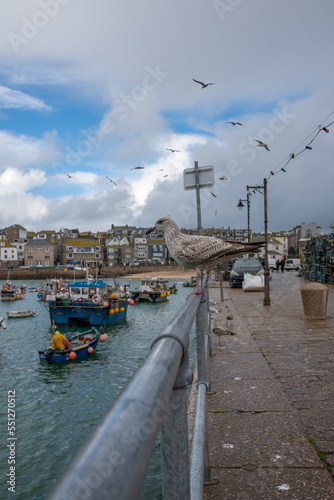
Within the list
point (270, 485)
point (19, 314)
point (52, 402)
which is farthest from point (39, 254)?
point (270, 485)

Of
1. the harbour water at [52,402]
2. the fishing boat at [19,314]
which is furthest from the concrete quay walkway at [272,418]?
the fishing boat at [19,314]

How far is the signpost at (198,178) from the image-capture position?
22.1 ft

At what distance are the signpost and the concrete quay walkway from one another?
273cm

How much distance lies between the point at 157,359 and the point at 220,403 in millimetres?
4198

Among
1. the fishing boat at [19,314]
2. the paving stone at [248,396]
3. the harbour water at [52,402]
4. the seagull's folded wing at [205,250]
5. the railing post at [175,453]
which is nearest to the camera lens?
the railing post at [175,453]

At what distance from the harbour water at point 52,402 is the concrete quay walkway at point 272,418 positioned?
132 centimetres

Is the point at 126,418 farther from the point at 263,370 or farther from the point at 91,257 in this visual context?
the point at 91,257

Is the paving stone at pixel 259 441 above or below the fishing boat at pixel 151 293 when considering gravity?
above

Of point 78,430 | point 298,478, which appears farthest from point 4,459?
point 298,478

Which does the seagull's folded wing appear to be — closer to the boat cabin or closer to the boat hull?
the boat hull

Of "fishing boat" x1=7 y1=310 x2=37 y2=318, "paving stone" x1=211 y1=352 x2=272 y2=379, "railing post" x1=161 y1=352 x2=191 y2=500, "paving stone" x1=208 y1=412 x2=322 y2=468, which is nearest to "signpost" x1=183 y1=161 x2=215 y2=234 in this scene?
"paving stone" x1=211 y1=352 x2=272 y2=379

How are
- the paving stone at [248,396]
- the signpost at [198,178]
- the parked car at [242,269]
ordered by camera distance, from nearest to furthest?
the paving stone at [248,396] → the signpost at [198,178] → the parked car at [242,269]

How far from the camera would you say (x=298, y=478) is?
3.13 metres

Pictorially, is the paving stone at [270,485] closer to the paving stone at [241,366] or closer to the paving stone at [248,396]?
the paving stone at [248,396]
